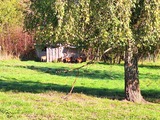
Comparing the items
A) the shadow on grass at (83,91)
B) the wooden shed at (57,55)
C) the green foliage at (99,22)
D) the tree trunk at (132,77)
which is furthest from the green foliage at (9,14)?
the green foliage at (99,22)

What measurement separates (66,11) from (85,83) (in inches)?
312

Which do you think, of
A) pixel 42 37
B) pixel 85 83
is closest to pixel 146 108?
pixel 42 37

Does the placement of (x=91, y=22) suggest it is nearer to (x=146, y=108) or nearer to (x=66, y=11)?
(x=66, y=11)

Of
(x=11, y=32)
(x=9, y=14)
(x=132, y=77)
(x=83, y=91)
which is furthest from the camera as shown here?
(x=11, y=32)

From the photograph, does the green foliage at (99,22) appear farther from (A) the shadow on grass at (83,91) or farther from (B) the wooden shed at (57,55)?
(B) the wooden shed at (57,55)

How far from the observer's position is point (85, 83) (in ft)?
58.1

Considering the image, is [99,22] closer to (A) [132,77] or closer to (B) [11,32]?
(A) [132,77]

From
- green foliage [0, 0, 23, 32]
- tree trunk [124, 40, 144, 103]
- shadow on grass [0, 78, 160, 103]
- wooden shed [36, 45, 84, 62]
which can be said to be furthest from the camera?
wooden shed [36, 45, 84, 62]

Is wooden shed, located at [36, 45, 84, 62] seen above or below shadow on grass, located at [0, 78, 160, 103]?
above

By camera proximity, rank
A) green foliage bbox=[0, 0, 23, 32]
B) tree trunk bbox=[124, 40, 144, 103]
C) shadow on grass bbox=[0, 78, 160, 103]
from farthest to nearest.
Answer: green foliage bbox=[0, 0, 23, 32] → shadow on grass bbox=[0, 78, 160, 103] → tree trunk bbox=[124, 40, 144, 103]

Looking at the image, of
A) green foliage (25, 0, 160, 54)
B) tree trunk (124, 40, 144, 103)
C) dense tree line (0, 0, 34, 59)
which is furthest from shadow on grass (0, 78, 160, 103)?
dense tree line (0, 0, 34, 59)

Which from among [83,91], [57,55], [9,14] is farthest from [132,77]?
[9,14]

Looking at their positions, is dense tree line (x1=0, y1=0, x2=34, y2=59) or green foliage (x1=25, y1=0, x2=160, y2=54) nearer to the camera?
green foliage (x1=25, y1=0, x2=160, y2=54)

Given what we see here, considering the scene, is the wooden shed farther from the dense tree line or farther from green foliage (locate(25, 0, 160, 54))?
green foliage (locate(25, 0, 160, 54))
